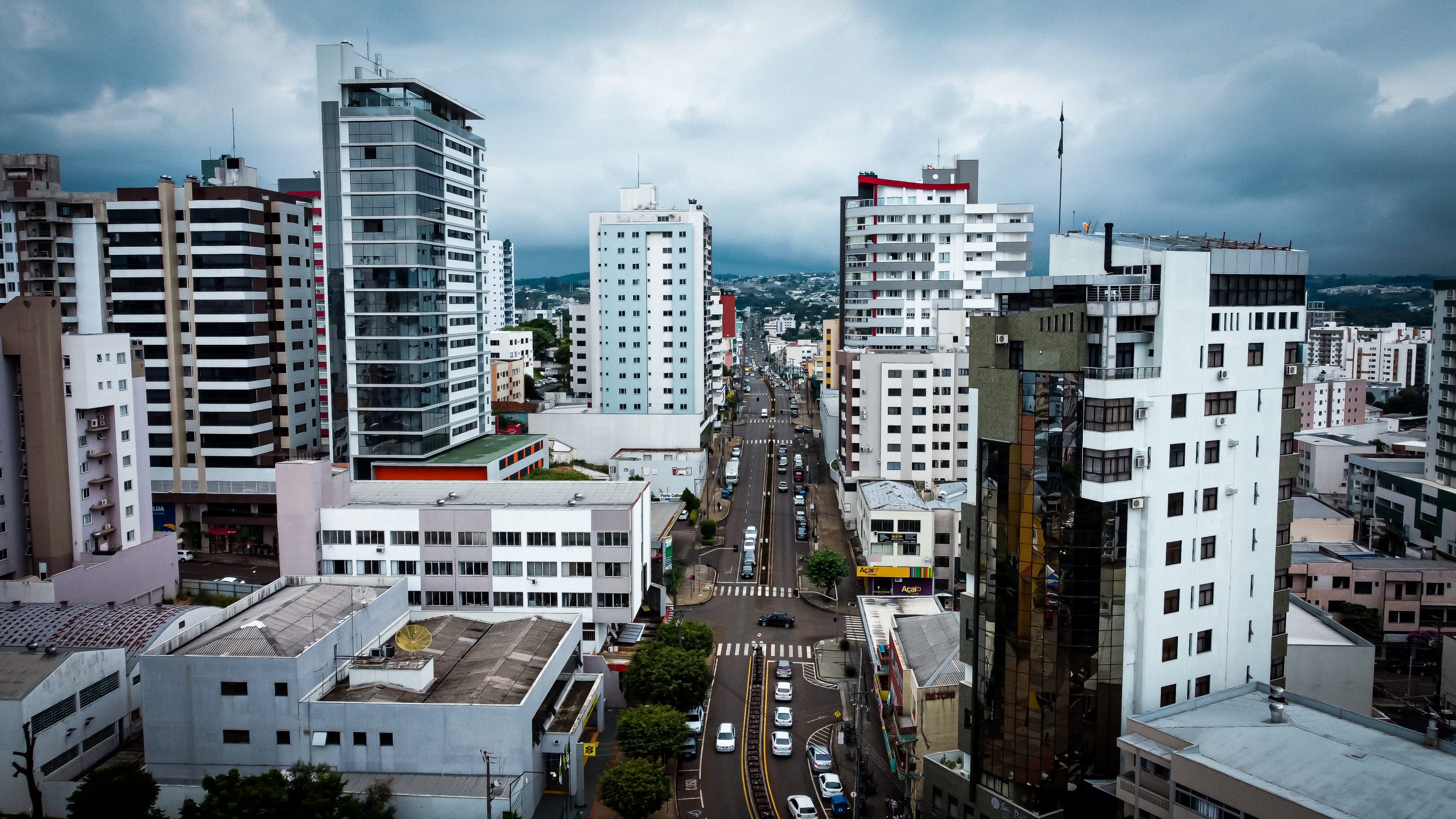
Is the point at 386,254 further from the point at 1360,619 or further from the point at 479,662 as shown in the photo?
the point at 1360,619

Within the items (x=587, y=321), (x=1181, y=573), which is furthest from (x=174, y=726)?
(x=587, y=321)

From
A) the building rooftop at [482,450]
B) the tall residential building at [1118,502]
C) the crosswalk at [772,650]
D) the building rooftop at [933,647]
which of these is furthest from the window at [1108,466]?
the building rooftop at [482,450]

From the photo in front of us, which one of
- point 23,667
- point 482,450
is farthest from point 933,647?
point 482,450

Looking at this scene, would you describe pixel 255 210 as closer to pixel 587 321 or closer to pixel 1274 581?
pixel 587 321

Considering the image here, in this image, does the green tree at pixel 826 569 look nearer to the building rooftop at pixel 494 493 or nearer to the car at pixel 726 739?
the building rooftop at pixel 494 493

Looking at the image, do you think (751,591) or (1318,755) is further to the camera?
(751,591)

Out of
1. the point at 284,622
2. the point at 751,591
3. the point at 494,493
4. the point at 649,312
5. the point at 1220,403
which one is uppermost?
the point at 649,312
